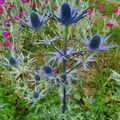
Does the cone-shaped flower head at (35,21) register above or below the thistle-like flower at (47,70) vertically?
above

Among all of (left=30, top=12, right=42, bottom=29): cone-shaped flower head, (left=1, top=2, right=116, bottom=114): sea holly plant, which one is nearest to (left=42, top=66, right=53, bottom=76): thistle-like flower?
(left=1, top=2, right=116, bottom=114): sea holly plant

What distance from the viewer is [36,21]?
218 centimetres

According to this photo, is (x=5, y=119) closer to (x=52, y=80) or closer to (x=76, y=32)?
(x=52, y=80)

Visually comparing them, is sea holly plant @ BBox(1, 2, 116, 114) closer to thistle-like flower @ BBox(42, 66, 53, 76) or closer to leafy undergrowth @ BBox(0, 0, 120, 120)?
thistle-like flower @ BBox(42, 66, 53, 76)

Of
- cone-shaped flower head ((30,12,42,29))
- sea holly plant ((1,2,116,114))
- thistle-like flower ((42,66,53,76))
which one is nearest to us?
sea holly plant ((1,2,116,114))

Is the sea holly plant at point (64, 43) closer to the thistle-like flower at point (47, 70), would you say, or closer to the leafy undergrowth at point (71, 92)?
the thistle-like flower at point (47, 70)

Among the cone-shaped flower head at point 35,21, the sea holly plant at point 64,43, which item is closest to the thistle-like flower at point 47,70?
the sea holly plant at point 64,43

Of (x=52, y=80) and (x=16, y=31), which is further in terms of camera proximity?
(x=16, y=31)

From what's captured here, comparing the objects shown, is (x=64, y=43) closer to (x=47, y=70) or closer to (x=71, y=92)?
(x=47, y=70)

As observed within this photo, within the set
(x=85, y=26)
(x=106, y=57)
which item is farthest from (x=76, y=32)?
(x=106, y=57)

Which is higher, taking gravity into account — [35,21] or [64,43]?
[35,21]

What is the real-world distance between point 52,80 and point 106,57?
5.00 feet

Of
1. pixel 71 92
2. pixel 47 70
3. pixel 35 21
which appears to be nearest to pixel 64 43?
pixel 35 21

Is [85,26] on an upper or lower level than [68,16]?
upper
